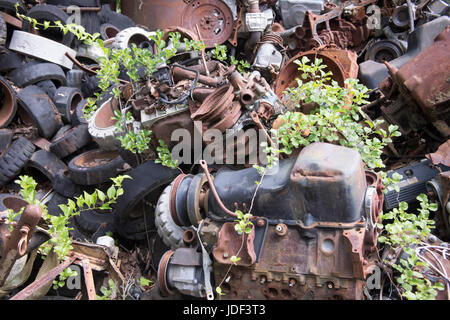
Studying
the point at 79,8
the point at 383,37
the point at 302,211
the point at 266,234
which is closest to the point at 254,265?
the point at 266,234

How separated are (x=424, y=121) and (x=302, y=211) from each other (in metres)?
2.17

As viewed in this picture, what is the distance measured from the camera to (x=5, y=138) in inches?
184

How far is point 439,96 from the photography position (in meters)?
3.46

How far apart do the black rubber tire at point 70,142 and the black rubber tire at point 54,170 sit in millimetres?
105

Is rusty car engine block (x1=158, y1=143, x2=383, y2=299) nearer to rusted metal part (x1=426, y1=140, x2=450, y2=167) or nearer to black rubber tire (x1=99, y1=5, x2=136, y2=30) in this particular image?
rusted metal part (x1=426, y1=140, x2=450, y2=167)

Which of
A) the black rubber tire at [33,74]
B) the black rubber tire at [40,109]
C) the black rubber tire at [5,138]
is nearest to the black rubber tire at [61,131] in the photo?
the black rubber tire at [40,109]

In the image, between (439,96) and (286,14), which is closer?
(439,96)

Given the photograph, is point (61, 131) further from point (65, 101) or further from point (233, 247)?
point (233, 247)

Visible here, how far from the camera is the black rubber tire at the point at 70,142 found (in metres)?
4.75

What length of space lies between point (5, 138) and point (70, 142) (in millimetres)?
772

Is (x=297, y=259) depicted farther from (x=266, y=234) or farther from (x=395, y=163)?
(x=395, y=163)

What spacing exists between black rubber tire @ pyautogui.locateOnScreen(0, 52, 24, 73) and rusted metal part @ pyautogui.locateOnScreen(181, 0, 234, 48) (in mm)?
2489

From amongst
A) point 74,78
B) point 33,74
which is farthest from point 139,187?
point 74,78

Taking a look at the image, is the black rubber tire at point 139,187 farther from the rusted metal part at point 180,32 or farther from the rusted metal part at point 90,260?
the rusted metal part at point 180,32
